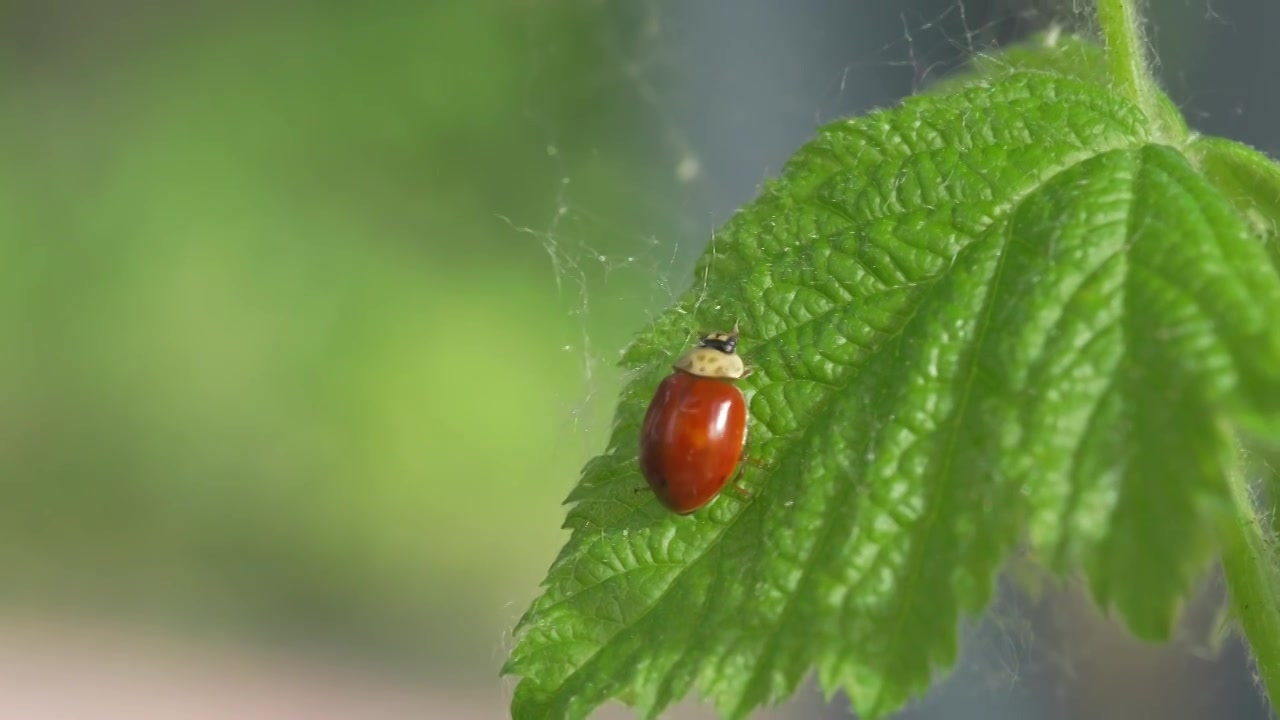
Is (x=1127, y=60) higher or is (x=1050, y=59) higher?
(x=1050, y=59)

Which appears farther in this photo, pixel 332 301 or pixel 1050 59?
pixel 332 301

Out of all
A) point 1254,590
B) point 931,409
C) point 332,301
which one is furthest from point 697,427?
point 332,301

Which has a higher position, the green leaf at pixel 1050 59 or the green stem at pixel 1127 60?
the green leaf at pixel 1050 59

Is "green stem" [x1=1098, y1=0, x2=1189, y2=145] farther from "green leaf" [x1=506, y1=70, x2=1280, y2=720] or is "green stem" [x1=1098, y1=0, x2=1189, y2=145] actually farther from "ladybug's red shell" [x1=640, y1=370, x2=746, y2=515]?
"ladybug's red shell" [x1=640, y1=370, x2=746, y2=515]

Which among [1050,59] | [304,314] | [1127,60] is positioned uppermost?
[304,314]

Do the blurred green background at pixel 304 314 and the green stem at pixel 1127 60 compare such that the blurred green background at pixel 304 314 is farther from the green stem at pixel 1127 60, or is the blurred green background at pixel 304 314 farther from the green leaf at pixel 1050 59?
the green stem at pixel 1127 60

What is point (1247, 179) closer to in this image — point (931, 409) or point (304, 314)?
point (931, 409)

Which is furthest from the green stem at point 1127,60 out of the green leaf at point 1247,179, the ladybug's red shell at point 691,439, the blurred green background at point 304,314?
the blurred green background at point 304,314
